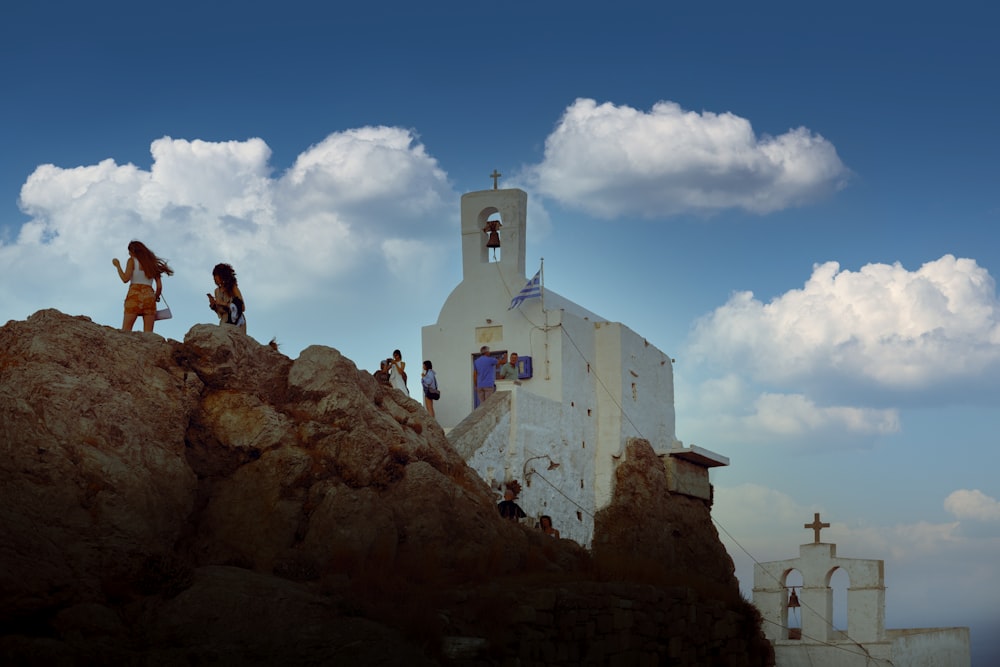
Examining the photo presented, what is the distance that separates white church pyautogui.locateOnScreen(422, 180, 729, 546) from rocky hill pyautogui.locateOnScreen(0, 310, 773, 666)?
7305mm

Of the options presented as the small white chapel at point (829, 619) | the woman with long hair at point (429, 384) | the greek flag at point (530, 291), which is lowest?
the small white chapel at point (829, 619)

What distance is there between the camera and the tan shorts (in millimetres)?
13805

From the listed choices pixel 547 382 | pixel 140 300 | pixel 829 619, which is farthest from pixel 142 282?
pixel 829 619

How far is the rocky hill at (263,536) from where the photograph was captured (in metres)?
9.58

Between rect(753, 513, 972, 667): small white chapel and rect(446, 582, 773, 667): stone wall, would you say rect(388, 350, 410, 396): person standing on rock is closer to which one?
rect(446, 582, 773, 667): stone wall

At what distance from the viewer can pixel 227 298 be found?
14.5m

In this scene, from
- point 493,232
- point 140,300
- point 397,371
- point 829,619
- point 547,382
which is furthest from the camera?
point 829,619

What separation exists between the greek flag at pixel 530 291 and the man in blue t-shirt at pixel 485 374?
117 centimetres

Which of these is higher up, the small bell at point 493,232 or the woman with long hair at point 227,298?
the small bell at point 493,232

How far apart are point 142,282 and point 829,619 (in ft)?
65.1

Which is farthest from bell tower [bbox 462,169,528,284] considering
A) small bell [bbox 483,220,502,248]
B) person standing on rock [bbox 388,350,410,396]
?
person standing on rock [bbox 388,350,410,396]

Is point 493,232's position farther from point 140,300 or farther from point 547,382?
point 140,300

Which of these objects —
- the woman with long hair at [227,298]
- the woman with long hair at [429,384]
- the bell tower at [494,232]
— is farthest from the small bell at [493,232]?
the woman with long hair at [227,298]

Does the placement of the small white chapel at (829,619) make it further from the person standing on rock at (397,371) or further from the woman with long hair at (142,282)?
the woman with long hair at (142,282)
